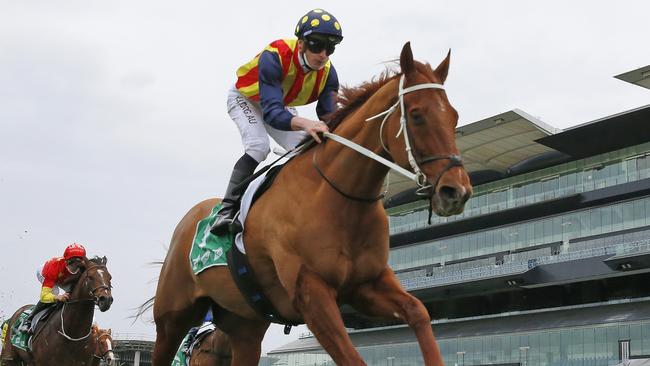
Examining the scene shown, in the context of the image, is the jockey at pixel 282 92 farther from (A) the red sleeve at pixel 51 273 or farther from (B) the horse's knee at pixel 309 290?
(A) the red sleeve at pixel 51 273

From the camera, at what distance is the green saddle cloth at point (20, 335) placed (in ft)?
49.8

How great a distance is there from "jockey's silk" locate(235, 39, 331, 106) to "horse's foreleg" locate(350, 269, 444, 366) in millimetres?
1764

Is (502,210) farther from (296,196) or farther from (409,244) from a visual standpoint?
(296,196)

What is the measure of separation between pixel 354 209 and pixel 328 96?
160cm

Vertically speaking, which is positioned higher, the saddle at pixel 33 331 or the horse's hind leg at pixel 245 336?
the saddle at pixel 33 331

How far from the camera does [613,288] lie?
4856 cm

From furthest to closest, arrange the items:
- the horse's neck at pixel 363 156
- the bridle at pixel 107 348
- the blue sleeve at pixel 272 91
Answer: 1. the bridle at pixel 107 348
2. the blue sleeve at pixel 272 91
3. the horse's neck at pixel 363 156

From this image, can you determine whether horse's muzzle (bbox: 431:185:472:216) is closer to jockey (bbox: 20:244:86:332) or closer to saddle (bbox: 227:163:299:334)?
saddle (bbox: 227:163:299:334)

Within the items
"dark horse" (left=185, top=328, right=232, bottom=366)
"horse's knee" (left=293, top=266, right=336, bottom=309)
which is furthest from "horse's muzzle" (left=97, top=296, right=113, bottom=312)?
"horse's knee" (left=293, top=266, right=336, bottom=309)

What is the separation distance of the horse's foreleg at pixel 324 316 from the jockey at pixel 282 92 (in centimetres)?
103

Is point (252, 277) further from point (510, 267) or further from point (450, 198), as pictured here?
point (510, 267)

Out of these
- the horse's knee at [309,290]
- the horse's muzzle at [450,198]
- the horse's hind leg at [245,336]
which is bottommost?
the horse's hind leg at [245,336]

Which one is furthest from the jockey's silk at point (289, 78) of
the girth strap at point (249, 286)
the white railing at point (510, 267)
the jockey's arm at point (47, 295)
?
the white railing at point (510, 267)

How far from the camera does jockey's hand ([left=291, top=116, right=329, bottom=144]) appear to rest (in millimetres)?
6320
